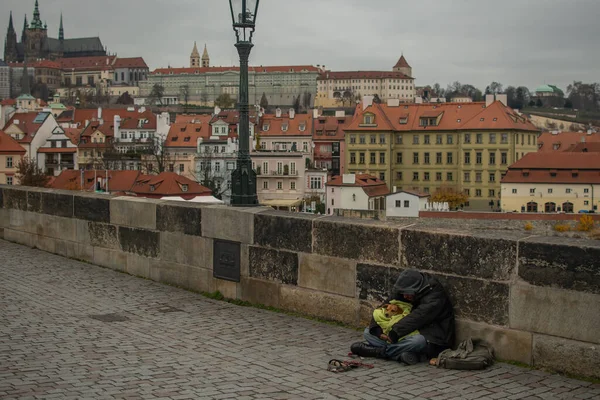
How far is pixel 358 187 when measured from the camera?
63.5 meters

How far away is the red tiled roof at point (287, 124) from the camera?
272ft

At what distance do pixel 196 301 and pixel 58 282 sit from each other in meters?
1.86

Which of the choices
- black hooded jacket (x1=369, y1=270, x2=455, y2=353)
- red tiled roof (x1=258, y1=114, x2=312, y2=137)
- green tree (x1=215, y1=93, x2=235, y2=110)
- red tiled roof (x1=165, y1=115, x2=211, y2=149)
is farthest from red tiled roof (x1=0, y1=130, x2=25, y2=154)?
green tree (x1=215, y1=93, x2=235, y2=110)

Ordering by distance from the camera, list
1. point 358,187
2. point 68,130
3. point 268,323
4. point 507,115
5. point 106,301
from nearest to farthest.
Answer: point 268,323, point 106,301, point 358,187, point 507,115, point 68,130

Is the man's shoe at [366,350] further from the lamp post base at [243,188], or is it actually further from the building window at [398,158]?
the building window at [398,158]

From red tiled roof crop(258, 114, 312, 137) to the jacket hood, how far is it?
76591 mm

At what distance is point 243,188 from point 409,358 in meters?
4.97

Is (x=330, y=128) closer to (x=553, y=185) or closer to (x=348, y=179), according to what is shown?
(x=348, y=179)

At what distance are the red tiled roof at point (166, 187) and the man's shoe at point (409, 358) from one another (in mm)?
44056

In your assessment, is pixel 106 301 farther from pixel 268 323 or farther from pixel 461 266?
pixel 461 266

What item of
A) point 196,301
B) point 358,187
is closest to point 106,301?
point 196,301

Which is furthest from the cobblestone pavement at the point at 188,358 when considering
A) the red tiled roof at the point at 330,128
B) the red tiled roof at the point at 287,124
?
the red tiled roof at the point at 330,128

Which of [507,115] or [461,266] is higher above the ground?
[507,115]

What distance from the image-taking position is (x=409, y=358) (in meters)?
5.83
